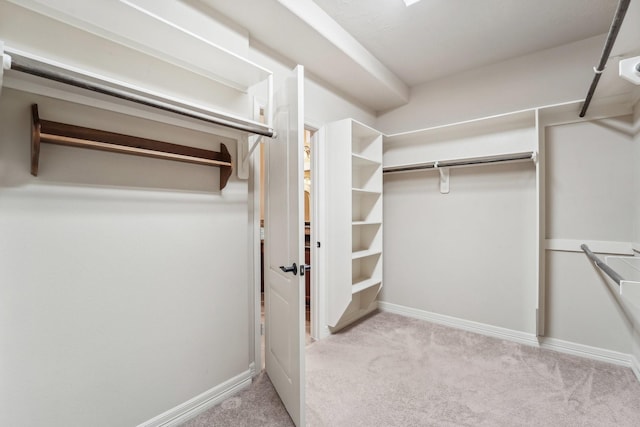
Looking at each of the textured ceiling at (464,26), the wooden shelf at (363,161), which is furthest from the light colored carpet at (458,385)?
the textured ceiling at (464,26)

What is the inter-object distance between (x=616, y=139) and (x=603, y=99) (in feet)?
1.13

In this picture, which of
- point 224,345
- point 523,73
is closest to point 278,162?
point 224,345

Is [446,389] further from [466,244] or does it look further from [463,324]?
[466,244]

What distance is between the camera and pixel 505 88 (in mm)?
2682

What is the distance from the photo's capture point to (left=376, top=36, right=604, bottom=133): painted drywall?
2.36 metres

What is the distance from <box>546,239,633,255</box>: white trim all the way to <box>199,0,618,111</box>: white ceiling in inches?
66.2

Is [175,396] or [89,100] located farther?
[175,396]

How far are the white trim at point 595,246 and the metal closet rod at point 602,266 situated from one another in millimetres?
66

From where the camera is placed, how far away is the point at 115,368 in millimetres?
1390

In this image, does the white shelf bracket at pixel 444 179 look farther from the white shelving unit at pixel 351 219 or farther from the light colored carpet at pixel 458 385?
the light colored carpet at pixel 458 385

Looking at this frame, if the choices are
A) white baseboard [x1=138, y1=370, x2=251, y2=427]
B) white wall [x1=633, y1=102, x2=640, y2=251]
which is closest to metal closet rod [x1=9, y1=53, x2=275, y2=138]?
white baseboard [x1=138, y1=370, x2=251, y2=427]

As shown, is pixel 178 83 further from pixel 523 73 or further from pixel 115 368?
pixel 523 73

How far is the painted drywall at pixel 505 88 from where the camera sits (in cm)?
236

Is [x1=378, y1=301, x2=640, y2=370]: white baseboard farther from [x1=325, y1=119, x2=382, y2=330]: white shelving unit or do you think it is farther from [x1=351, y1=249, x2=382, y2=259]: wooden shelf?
[x1=351, y1=249, x2=382, y2=259]: wooden shelf
